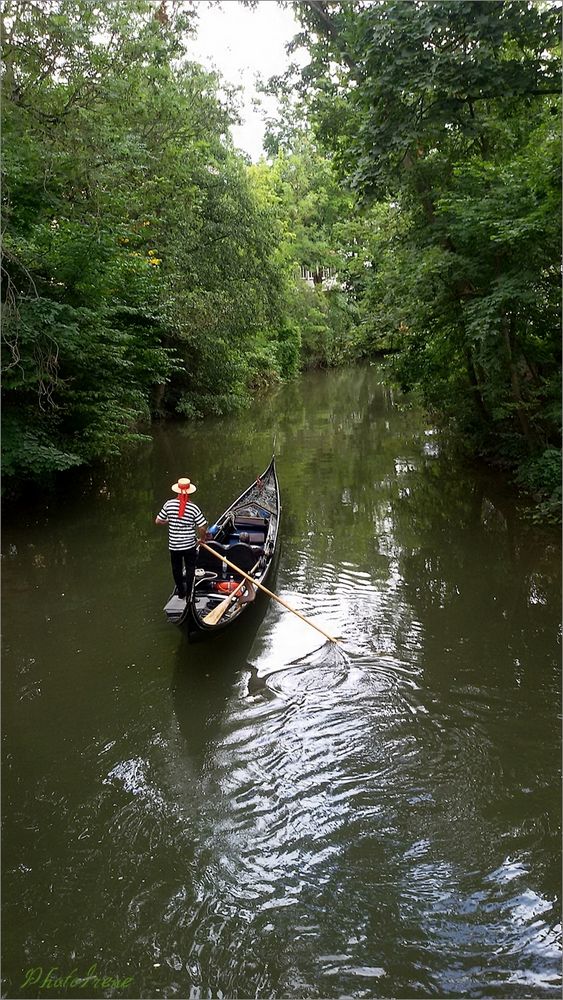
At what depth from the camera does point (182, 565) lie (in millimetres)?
6918

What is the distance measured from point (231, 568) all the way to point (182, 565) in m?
0.66

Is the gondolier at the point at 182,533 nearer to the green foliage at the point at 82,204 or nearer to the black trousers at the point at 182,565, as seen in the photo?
the black trousers at the point at 182,565

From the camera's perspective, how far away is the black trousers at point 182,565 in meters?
6.85

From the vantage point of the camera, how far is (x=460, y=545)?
939cm

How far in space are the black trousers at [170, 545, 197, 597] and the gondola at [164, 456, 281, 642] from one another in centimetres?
9

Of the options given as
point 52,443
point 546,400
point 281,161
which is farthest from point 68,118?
point 281,161

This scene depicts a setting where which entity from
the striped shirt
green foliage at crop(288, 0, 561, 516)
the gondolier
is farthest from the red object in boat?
green foliage at crop(288, 0, 561, 516)

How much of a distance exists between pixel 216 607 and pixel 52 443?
5352mm

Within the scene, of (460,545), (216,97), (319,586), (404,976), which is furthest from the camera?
(216,97)

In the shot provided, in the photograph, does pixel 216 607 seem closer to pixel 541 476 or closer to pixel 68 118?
pixel 541 476

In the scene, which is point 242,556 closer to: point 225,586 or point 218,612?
point 225,586

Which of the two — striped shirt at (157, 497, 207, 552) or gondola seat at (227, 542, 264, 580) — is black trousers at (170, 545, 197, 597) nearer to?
striped shirt at (157, 497, 207, 552)

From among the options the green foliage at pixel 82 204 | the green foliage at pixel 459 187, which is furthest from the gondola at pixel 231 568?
the green foliage at pixel 459 187

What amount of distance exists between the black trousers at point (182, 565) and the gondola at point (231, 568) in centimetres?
9
